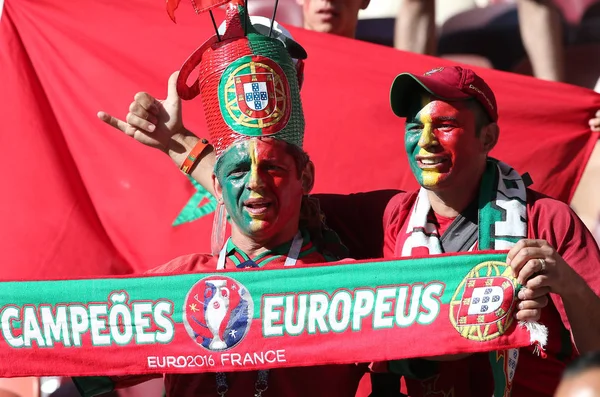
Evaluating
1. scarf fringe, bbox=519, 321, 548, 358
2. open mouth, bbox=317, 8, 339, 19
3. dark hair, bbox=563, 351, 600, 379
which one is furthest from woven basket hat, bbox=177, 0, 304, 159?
open mouth, bbox=317, 8, 339, 19

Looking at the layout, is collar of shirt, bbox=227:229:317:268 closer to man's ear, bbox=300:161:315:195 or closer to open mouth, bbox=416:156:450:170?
man's ear, bbox=300:161:315:195

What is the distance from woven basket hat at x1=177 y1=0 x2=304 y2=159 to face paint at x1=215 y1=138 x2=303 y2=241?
0.05 metres

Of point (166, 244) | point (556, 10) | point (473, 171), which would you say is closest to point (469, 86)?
point (473, 171)

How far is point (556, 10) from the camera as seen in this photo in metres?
7.03

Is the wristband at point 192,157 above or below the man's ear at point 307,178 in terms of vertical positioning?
above

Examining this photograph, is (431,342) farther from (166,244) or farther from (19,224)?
(19,224)

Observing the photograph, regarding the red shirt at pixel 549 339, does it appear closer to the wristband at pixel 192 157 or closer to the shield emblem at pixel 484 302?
the shield emblem at pixel 484 302

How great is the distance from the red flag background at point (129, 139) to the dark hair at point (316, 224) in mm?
1046

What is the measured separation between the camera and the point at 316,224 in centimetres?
413

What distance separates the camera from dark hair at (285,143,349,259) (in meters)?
4.02

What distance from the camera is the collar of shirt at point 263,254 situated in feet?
13.0

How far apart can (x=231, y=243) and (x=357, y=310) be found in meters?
0.54

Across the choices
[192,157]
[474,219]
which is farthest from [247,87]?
[474,219]

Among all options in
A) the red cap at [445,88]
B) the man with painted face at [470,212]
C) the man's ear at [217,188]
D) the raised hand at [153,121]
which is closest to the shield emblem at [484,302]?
the man with painted face at [470,212]
